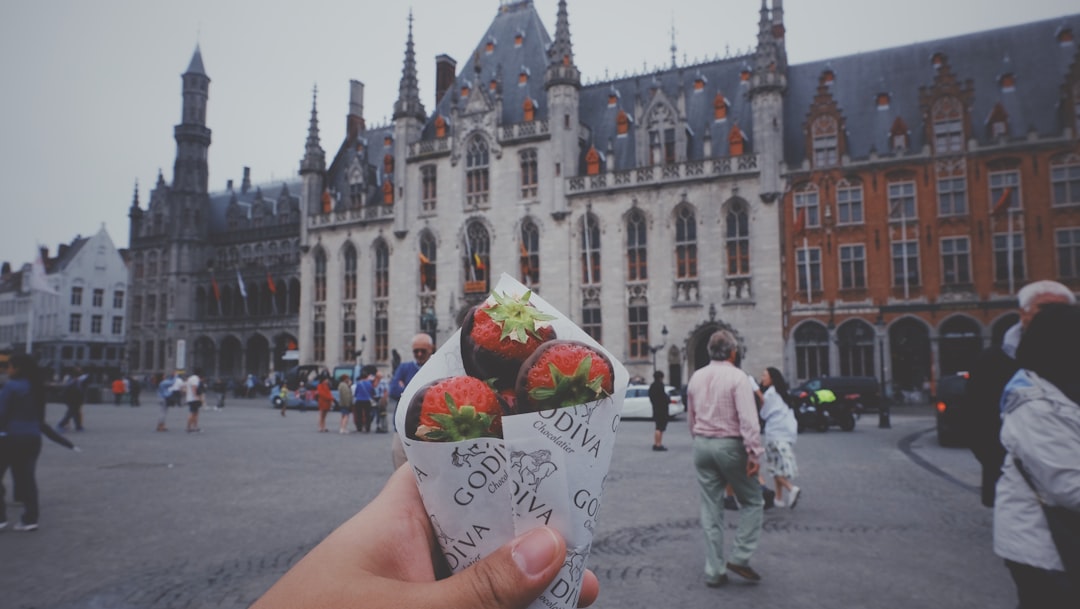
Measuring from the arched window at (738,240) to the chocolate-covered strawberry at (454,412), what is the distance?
31.9 metres

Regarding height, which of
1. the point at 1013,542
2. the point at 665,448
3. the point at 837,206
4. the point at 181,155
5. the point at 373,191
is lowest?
the point at 665,448

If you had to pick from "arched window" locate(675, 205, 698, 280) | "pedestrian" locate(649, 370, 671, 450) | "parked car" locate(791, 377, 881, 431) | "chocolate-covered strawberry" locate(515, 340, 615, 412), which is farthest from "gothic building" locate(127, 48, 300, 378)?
"chocolate-covered strawberry" locate(515, 340, 615, 412)

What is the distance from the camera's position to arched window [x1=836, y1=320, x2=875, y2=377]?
2978 centimetres

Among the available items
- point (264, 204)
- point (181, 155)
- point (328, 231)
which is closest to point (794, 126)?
point (328, 231)

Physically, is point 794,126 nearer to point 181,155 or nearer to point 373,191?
point 373,191

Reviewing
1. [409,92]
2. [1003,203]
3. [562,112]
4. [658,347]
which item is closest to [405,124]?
[409,92]

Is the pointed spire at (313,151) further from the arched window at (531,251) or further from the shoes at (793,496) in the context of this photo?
the shoes at (793,496)

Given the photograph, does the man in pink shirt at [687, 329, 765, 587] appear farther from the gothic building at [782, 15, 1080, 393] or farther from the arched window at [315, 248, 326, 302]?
the arched window at [315, 248, 326, 302]

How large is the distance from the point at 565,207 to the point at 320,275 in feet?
58.3

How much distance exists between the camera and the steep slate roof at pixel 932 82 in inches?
1174

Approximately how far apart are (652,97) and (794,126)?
7.25 meters

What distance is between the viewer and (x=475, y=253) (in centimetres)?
3766

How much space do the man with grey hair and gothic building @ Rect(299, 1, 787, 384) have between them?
84.5 ft

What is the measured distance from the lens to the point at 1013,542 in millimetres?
3123
